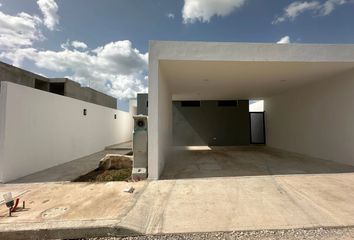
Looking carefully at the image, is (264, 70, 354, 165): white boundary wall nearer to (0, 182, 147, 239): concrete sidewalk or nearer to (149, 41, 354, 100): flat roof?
(149, 41, 354, 100): flat roof

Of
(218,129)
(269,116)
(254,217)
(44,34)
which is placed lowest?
(254,217)

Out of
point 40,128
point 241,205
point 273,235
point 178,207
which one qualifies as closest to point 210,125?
point 40,128

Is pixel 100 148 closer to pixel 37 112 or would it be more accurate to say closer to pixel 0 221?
pixel 37 112

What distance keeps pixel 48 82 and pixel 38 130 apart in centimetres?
913

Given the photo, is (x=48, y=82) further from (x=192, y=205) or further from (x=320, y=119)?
(x=320, y=119)

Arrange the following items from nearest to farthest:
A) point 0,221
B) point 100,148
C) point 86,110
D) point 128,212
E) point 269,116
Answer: point 0,221 < point 128,212 < point 86,110 < point 100,148 < point 269,116

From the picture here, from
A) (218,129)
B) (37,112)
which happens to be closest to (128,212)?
(37,112)

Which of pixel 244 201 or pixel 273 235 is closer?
pixel 273 235

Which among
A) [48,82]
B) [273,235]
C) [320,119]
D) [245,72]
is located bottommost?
[273,235]

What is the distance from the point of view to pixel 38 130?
18.0ft

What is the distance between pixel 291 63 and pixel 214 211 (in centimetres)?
427

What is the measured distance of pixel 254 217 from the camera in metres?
2.77

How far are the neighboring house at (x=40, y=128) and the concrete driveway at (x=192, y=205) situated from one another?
0.95 meters

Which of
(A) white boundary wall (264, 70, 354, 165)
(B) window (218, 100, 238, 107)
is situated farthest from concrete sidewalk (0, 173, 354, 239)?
(B) window (218, 100, 238, 107)
